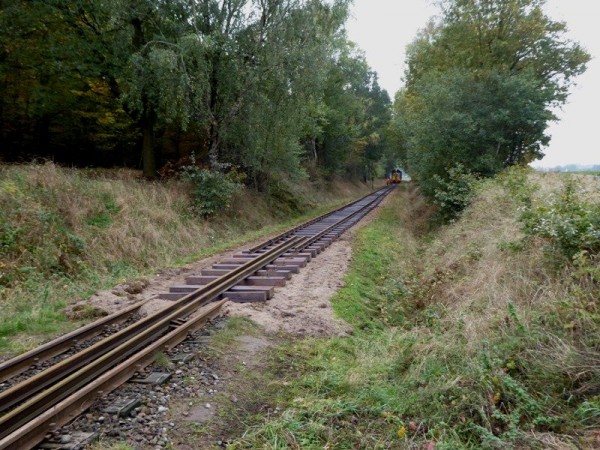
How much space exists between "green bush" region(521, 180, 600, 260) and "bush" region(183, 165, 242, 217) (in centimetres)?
1245

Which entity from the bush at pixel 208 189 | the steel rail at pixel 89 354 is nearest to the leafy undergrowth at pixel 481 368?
the steel rail at pixel 89 354

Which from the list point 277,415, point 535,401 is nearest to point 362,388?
point 277,415

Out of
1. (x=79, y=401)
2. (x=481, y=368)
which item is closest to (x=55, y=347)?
(x=79, y=401)

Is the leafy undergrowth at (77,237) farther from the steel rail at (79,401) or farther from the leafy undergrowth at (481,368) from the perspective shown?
the leafy undergrowth at (481,368)

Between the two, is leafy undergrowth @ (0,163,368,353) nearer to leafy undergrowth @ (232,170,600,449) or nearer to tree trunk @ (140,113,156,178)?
tree trunk @ (140,113,156,178)

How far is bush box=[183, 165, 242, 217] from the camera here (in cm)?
1668

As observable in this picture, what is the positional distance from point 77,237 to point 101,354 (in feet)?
20.0

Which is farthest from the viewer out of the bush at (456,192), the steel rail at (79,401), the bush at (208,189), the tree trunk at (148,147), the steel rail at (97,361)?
the tree trunk at (148,147)

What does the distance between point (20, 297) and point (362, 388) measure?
6439mm

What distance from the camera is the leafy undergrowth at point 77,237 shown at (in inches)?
285

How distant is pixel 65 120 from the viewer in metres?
18.0

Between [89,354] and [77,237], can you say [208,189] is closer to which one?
[77,237]

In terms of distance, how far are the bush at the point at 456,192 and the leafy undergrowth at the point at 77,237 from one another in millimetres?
7244

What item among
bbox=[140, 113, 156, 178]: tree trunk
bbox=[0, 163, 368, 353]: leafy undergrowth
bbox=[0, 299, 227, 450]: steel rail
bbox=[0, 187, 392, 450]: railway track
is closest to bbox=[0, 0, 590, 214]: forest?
bbox=[140, 113, 156, 178]: tree trunk
